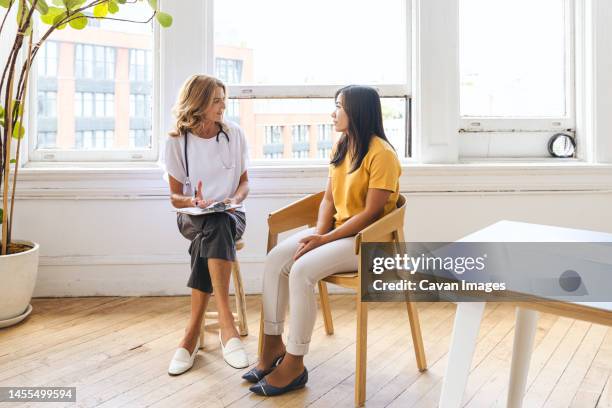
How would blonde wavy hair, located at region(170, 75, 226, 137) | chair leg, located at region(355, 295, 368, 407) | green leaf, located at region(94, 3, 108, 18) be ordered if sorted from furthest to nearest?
green leaf, located at region(94, 3, 108, 18) < blonde wavy hair, located at region(170, 75, 226, 137) < chair leg, located at region(355, 295, 368, 407)

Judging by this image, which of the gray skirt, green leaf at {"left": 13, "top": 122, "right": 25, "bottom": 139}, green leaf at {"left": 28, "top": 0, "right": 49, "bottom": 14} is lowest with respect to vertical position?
the gray skirt

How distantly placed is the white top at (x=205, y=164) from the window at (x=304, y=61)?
2.68 feet

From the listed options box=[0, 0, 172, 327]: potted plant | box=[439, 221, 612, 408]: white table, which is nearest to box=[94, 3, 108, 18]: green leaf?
box=[0, 0, 172, 327]: potted plant

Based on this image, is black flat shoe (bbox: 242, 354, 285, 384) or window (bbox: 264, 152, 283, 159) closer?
black flat shoe (bbox: 242, 354, 285, 384)

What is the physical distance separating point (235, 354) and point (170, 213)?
1.23 meters

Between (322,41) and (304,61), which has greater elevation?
(322,41)

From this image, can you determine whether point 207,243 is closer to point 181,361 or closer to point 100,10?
point 181,361

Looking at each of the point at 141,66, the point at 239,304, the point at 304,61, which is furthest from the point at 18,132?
the point at 304,61

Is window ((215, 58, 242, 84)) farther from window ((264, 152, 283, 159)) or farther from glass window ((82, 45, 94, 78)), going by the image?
glass window ((82, 45, 94, 78))

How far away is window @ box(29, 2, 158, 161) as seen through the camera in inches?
131

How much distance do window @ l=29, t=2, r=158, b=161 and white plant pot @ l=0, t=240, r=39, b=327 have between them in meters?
0.83

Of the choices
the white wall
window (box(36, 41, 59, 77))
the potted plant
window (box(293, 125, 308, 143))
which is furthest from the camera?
window (box(293, 125, 308, 143))

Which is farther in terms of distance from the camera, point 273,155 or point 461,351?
point 273,155

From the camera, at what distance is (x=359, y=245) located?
1893 mm
